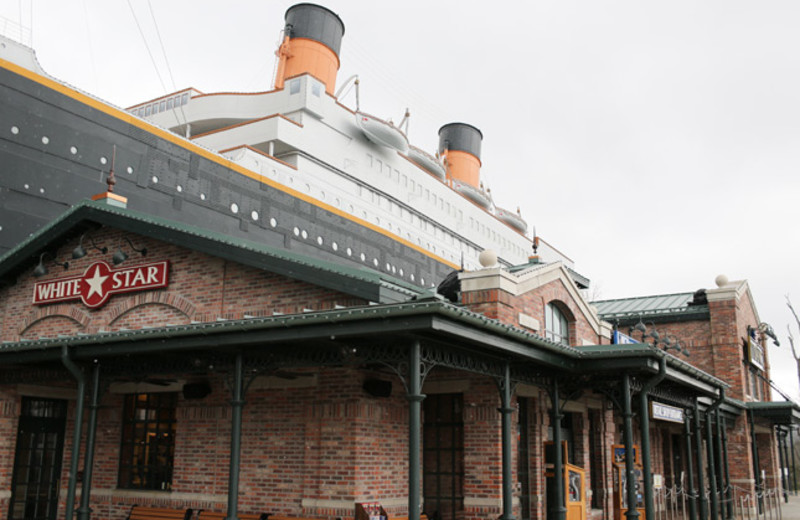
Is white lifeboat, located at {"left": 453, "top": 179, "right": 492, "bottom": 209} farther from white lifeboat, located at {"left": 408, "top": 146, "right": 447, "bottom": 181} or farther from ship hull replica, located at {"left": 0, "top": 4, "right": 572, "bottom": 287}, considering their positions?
white lifeboat, located at {"left": 408, "top": 146, "right": 447, "bottom": 181}

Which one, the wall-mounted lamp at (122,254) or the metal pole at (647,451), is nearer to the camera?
the metal pole at (647,451)

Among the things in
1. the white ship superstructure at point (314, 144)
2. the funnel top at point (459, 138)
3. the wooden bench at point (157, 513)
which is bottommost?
the wooden bench at point (157, 513)

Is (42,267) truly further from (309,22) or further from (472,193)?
(472,193)

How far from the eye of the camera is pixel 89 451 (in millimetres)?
11289

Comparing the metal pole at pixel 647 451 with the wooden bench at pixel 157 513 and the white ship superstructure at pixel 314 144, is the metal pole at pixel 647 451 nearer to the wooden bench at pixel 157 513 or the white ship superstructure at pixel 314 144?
the wooden bench at pixel 157 513

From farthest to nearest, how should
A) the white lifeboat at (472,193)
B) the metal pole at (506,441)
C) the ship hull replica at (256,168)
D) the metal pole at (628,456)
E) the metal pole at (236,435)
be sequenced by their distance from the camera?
the white lifeboat at (472,193) → the ship hull replica at (256,168) → the metal pole at (628,456) → the metal pole at (506,441) → the metal pole at (236,435)

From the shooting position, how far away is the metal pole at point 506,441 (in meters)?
9.66

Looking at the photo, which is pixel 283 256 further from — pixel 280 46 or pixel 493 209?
pixel 493 209

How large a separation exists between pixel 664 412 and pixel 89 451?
10.1m

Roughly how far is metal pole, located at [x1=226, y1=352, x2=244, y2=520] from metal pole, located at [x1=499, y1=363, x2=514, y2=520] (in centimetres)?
354

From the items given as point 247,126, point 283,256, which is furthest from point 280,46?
point 283,256

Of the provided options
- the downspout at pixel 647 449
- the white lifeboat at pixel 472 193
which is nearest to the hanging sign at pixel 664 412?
the downspout at pixel 647 449

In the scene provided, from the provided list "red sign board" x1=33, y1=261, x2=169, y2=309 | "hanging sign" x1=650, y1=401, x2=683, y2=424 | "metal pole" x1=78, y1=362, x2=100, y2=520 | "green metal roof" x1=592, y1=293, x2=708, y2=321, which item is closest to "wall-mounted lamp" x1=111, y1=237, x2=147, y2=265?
"red sign board" x1=33, y1=261, x2=169, y2=309

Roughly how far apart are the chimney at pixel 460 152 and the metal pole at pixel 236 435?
36.0 metres
